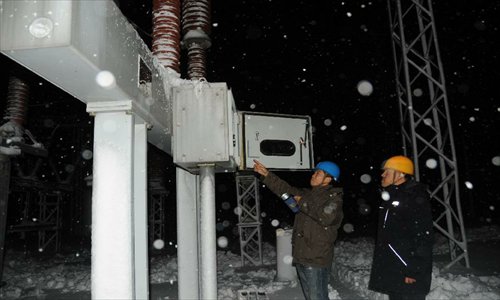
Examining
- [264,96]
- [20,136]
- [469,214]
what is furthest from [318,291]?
[264,96]

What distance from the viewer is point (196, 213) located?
4.47 metres

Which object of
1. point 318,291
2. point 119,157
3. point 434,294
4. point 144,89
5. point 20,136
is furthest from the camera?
point 20,136

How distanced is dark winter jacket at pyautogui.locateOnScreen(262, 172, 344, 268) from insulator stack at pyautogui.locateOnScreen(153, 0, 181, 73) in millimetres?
1834

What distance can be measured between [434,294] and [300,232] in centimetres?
314

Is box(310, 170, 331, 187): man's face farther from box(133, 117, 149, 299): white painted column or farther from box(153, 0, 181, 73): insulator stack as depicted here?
box(133, 117, 149, 299): white painted column

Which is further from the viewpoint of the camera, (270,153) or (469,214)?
(469,214)

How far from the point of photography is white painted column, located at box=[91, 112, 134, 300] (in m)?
2.49

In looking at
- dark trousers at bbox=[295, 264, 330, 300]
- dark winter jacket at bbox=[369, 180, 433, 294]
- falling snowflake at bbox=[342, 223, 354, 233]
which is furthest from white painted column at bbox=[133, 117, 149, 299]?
falling snowflake at bbox=[342, 223, 354, 233]

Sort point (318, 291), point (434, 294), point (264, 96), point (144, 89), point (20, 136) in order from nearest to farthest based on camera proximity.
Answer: point (144, 89) < point (318, 291) < point (434, 294) < point (20, 136) < point (264, 96)

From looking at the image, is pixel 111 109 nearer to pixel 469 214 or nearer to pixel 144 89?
pixel 144 89

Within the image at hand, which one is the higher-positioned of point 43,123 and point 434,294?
point 43,123

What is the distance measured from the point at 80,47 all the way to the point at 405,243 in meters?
3.42

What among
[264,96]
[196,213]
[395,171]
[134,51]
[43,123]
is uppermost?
[264,96]

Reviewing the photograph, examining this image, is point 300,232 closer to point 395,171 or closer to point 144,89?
point 395,171
